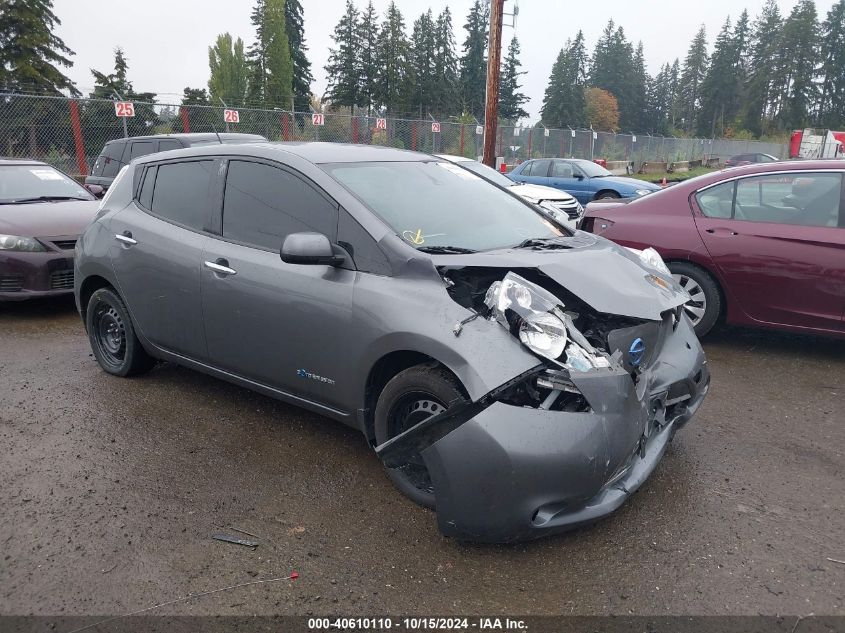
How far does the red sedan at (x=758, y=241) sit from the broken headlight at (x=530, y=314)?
2943 mm

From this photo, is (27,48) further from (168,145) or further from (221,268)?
(221,268)

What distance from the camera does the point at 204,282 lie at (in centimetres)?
388

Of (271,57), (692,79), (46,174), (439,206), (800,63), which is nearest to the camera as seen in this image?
(439,206)

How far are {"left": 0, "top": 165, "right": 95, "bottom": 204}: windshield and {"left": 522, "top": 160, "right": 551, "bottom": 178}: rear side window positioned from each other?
12.6 meters

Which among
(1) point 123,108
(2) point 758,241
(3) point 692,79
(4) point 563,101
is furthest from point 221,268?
(3) point 692,79

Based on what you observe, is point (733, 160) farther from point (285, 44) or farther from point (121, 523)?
point (285, 44)

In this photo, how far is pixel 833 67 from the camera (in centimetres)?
7681

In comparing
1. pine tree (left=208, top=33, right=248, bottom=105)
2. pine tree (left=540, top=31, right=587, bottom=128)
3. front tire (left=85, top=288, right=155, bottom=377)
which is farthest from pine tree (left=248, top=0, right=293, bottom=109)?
front tire (left=85, top=288, right=155, bottom=377)

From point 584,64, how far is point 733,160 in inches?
2831

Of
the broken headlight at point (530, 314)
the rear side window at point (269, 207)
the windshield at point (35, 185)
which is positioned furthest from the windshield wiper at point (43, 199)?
the broken headlight at point (530, 314)

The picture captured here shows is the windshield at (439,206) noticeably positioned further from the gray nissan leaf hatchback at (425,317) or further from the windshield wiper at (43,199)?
the windshield wiper at (43,199)

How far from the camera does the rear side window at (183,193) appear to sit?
4098 millimetres

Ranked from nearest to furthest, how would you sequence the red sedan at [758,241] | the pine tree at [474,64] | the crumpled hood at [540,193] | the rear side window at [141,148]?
1. the red sedan at [758,241]
2. the rear side window at [141,148]
3. the crumpled hood at [540,193]
4. the pine tree at [474,64]

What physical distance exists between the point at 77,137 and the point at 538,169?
1170 centimetres
